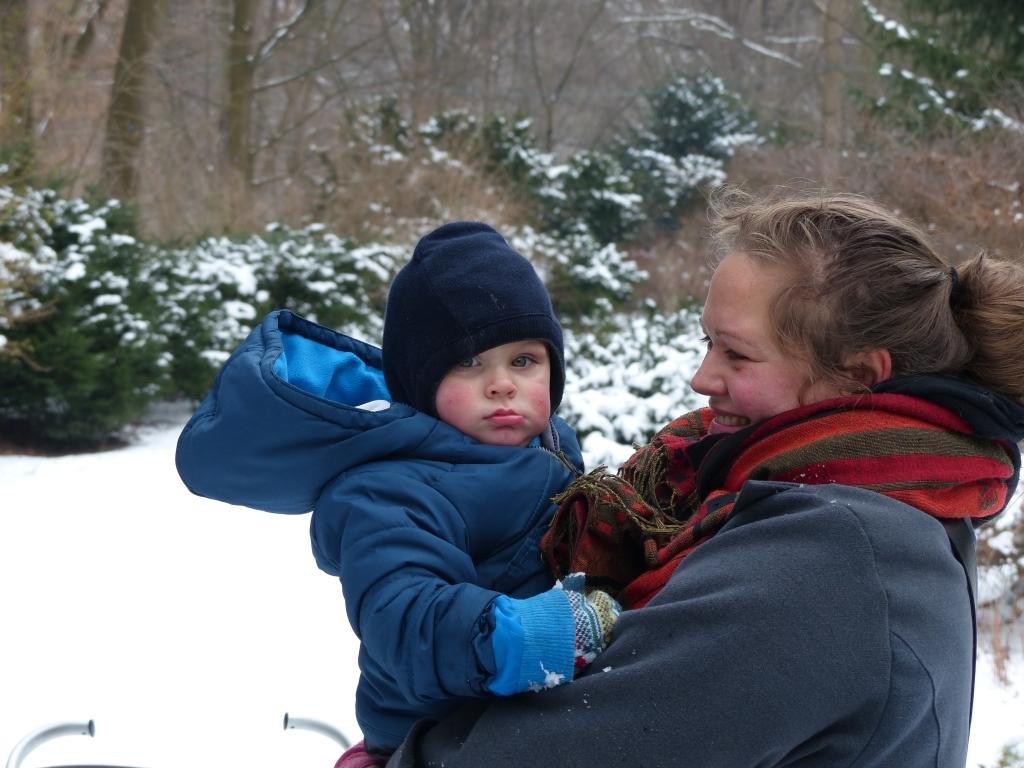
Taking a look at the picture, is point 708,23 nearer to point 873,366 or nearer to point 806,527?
point 873,366

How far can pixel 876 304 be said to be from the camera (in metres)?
1.35

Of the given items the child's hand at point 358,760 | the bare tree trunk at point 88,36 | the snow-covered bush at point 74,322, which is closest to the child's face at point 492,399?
the child's hand at point 358,760

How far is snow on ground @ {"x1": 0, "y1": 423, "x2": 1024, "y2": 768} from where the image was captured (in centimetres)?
399

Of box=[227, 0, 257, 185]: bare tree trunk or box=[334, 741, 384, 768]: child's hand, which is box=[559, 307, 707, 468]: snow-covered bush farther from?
box=[227, 0, 257, 185]: bare tree trunk

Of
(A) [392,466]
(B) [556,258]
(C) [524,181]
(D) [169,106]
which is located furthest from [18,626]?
(D) [169,106]

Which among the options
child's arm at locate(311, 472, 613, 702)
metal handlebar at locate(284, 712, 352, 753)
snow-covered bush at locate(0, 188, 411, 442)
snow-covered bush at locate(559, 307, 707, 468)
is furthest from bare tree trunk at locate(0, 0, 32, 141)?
child's arm at locate(311, 472, 613, 702)

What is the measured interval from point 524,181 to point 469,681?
14.1m

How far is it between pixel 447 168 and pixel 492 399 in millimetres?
11777

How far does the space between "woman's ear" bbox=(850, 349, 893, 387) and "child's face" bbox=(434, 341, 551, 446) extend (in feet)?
1.95

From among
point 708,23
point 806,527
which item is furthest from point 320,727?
point 708,23

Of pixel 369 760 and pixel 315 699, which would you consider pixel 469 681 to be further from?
pixel 315 699

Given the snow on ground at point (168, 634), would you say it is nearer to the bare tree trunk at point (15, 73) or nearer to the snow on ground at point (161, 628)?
the snow on ground at point (161, 628)

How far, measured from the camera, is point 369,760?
1.65 m

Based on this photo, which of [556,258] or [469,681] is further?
[556,258]
